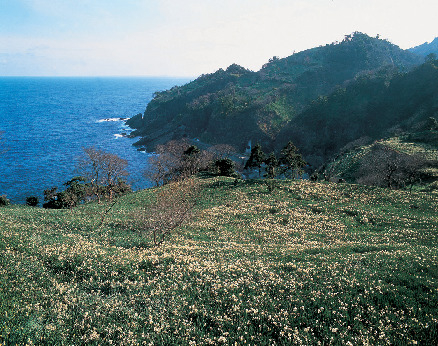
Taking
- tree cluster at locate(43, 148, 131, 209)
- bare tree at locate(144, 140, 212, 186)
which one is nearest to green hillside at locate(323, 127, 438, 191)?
bare tree at locate(144, 140, 212, 186)

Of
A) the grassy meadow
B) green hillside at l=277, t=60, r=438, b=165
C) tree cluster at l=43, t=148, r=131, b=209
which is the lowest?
tree cluster at l=43, t=148, r=131, b=209

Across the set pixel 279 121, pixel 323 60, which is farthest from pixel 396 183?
pixel 323 60

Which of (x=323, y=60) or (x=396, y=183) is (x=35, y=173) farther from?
(x=323, y=60)

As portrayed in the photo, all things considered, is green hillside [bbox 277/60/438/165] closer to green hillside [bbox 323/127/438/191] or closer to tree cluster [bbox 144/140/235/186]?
green hillside [bbox 323/127/438/191]

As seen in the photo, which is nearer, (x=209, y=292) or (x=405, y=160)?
(x=209, y=292)

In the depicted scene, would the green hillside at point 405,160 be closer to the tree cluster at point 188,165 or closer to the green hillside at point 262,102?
the tree cluster at point 188,165

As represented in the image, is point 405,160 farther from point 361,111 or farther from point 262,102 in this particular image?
point 262,102

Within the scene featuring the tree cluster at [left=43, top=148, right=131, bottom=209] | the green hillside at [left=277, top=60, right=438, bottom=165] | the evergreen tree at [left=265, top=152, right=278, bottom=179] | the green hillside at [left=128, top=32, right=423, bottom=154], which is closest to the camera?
the tree cluster at [left=43, top=148, right=131, bottom=209]

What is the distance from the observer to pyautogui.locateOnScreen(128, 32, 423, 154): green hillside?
128 metres

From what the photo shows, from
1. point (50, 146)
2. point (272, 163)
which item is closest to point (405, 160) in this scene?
point (272, 163)

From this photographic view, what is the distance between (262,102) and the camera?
134m

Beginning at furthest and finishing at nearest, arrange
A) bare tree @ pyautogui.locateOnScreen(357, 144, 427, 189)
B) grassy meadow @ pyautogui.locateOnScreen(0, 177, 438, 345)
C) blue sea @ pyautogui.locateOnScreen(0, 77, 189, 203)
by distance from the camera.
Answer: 1. blue sea @ pyautogui.locateOnScreen(0, 77, 189, 203)
2. bare tree @ pyautogui.locateOnScreen(357, 144, 427, 189)
3. grassy meadow @ pyautogui.locateOnScreen(0, 177, 438, 345)

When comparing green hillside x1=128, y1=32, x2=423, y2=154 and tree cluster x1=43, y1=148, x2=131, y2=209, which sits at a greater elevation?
green hillside x1=128, y1=32, x2=423, y2=154

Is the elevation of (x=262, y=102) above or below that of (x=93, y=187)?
above
